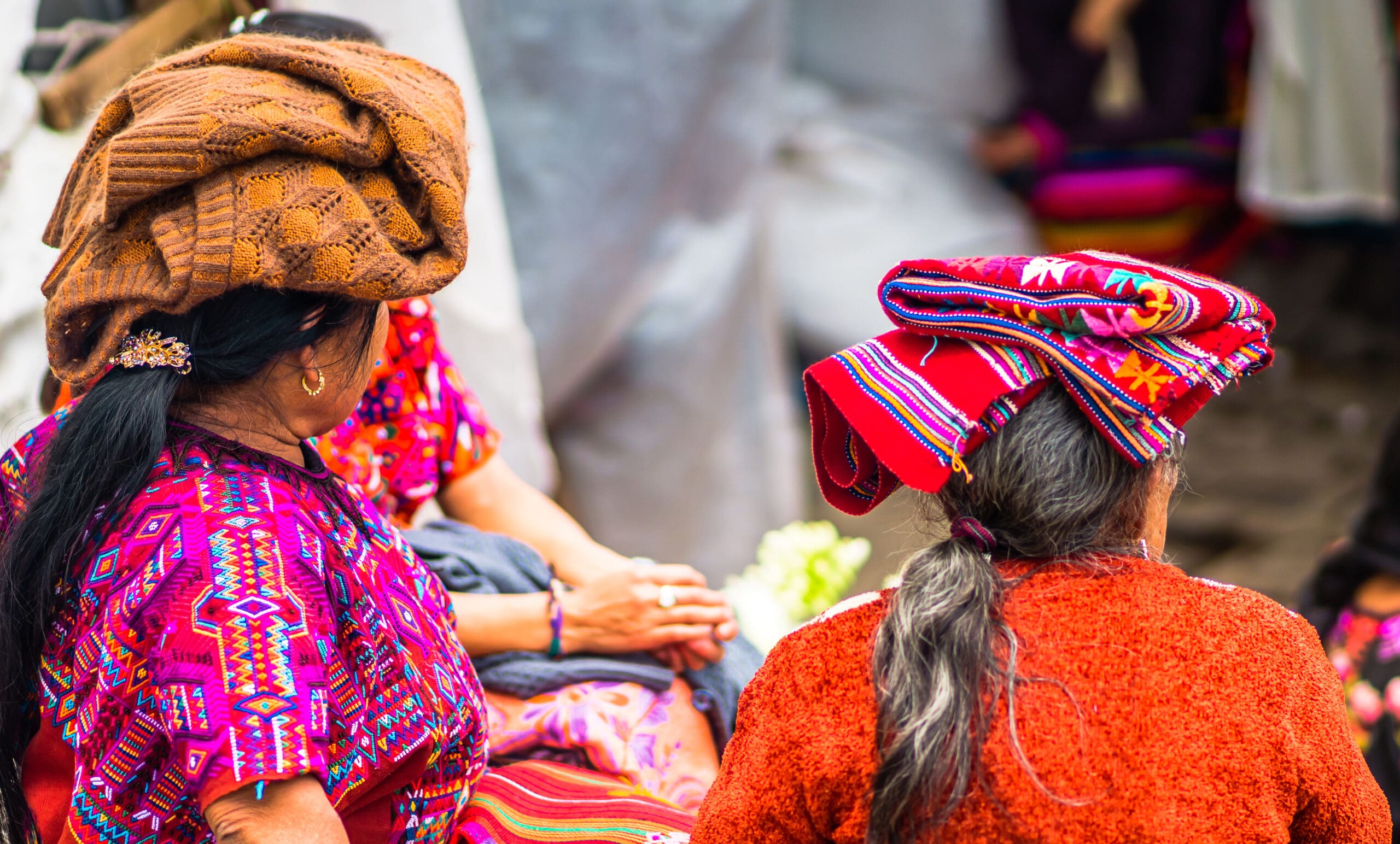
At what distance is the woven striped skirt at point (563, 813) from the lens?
160 centimetres

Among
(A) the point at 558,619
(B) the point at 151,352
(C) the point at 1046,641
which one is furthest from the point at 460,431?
(C) the point at 1046,641

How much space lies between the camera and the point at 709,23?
3547mm

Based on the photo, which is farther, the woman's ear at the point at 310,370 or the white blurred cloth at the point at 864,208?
the white blurred cloth at the point at 864,208

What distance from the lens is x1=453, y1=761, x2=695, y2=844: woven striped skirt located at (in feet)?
5.24

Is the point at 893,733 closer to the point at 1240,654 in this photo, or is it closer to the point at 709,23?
the point at 1240,654

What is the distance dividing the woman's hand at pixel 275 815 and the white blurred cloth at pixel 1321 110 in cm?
504

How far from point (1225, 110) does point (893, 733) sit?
5168mm

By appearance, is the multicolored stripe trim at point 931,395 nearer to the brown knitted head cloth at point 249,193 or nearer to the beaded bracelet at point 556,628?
the brown knitted head cloth at point 249,193

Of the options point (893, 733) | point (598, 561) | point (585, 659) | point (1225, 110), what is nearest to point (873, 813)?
point (893, 733)

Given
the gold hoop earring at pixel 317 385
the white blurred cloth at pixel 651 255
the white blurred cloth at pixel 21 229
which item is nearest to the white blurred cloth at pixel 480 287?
Answer: the white blurred cloth at pixel 651 255

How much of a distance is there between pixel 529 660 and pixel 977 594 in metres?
0.85

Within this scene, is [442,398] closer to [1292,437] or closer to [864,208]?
[864,208]

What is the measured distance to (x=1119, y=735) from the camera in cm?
122

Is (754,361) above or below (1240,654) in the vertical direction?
below
